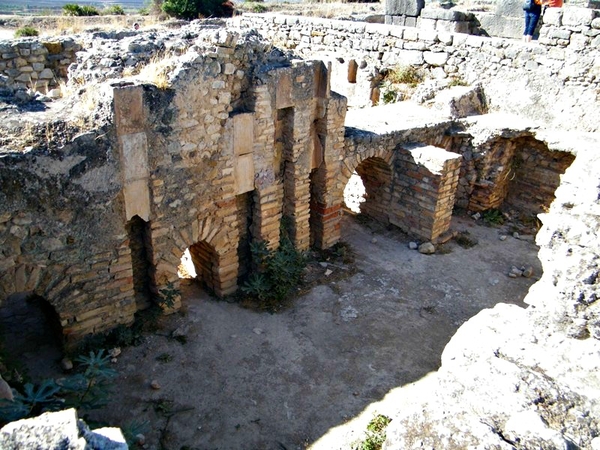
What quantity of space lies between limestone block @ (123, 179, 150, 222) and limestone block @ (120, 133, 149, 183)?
0.24ft

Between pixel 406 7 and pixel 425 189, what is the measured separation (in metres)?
7.57

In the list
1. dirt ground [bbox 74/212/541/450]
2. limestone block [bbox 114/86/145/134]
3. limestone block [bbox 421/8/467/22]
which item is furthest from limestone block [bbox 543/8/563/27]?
limestone block [bbox 114/86/145/134]

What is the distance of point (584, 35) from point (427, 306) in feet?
18.4

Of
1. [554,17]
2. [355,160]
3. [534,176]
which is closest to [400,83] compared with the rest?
[554,17]

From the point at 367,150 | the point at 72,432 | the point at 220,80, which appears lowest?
the point at 367,150

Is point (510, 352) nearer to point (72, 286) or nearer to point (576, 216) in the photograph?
point (576, 216)

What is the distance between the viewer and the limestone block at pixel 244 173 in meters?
6.89

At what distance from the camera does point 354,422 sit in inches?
219

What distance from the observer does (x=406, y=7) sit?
1447 cm

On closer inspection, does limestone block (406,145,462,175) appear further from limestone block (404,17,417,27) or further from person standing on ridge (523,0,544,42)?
limestone block (404,17,417,27)

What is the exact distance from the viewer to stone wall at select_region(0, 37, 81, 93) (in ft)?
30.0

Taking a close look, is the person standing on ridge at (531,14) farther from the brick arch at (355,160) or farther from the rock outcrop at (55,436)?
the rock outcrop at (55,436)

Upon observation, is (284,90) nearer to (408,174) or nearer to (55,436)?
(408,174)

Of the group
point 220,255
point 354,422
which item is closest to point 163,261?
point 220,255
